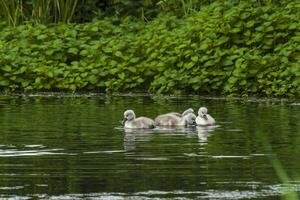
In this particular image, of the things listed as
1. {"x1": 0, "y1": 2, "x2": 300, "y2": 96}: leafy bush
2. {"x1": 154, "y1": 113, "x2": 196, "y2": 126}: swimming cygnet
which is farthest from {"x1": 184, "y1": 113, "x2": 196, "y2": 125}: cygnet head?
{"x1": 0, "y1": 2, "x2": 300, "y2": 96}: leafy bush

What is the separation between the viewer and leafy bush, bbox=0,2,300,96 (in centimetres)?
2298

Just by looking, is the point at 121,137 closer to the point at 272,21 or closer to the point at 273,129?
the point at 273,129

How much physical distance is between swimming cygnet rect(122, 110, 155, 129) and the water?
251mm

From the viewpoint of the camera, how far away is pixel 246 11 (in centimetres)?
2453

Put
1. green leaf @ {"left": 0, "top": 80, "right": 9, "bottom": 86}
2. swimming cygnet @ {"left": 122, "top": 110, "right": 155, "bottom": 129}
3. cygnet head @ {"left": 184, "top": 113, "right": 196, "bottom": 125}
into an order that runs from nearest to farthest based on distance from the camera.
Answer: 1. swimming cygnet @ {"left": 122, "top": 110, "right": 155, "bottom": 129}
2. cygnet head @ {"left": 184, "top": 113, "right": 196, "bottom": 125}
3. green leaf @ {"left": 0, "top": 80, "right": 9, "bottom": 86}

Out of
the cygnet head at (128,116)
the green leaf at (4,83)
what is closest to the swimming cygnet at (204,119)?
the cygnet head at (128,116)

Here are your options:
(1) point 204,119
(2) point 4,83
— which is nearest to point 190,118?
(1) point 204,119

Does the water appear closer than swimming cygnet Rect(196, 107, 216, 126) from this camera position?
Yes

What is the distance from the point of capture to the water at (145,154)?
430 inches

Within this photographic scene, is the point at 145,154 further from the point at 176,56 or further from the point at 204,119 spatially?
the point at 176,56

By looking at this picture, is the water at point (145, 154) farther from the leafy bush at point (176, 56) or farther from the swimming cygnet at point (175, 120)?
the leafy bush at point (176, 56)

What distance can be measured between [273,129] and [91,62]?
962 centimetres

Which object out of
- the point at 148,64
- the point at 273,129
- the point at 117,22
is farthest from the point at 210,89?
the point at 273,129

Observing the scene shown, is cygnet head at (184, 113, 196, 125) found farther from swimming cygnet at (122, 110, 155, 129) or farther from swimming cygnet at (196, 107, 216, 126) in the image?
swimming cygnet at (122, 110, 155, 129)
